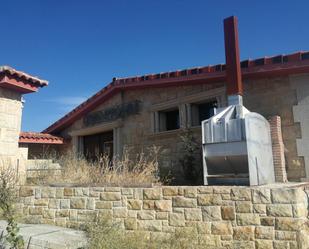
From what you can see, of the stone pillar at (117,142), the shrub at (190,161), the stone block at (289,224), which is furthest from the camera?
the stone pillar at (117,142)

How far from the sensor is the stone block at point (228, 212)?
17.3 feet

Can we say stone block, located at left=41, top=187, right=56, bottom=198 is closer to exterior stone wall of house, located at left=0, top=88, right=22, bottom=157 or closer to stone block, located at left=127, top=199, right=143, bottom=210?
exterior stone wall of house, located at left=0, top=88, right=22, bottom=157

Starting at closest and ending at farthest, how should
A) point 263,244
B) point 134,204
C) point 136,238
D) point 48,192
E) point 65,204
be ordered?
1. point 263,244
2. point 136,238
3. point 134,204
4. point 65,204
5. point 48,192

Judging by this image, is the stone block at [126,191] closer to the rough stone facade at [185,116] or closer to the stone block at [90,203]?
the stone block at [90,203]

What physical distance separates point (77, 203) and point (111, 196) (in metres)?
0.93

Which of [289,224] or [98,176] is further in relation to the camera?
[98,176]

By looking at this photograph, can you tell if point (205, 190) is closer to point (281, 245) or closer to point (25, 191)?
point (281, 245)

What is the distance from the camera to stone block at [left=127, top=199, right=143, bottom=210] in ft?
20.1

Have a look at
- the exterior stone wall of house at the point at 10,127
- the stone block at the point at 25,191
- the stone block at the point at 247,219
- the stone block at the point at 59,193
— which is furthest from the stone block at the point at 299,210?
the exterior stone wall of house at the point at 10,127

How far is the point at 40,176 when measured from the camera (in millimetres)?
8469

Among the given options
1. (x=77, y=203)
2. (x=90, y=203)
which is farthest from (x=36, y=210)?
(x=90, y=203)

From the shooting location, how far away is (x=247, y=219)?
16.9ft

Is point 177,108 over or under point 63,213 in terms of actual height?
over

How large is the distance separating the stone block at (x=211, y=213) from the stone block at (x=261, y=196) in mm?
679
